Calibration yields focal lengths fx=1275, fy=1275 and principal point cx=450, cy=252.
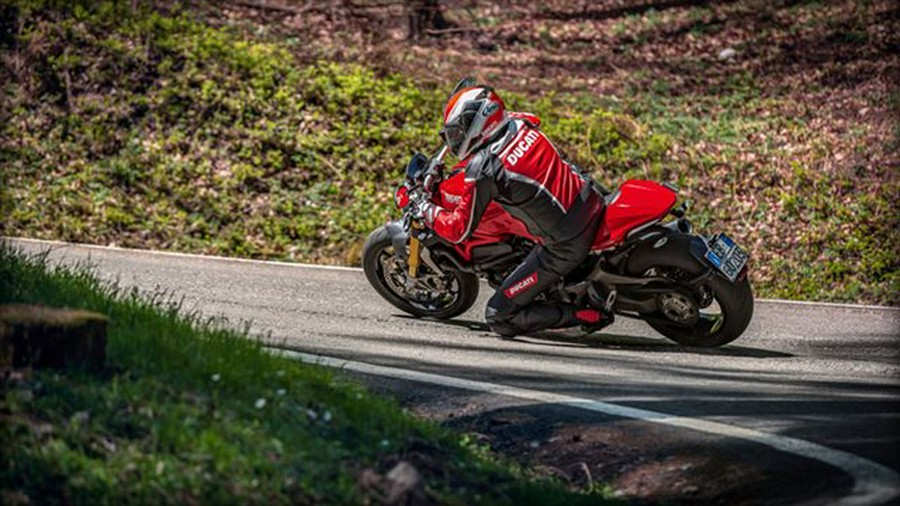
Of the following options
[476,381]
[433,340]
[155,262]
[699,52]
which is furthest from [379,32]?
[476,381]

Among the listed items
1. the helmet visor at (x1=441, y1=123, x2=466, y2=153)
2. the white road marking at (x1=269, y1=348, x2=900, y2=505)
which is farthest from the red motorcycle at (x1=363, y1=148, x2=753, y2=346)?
the white road marking at (x1=269, y1=348, x2=900, y2=505)

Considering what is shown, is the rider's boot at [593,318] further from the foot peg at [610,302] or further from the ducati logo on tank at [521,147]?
the ducati logo on tank at [521,147]

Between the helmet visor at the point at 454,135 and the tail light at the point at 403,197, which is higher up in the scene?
the helmet visor at the point at 454,135

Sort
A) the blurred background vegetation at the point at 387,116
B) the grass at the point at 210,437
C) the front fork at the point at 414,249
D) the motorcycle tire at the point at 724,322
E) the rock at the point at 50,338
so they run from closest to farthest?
the grass at the point at 210,437 → the rock at the point at 50,338 → the motorcycle tire at the point at 724,322 → the front fork at the point at 414,249 → the blurred background vegetation at the point at 387,116

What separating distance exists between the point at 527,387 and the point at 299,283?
15.0 ft

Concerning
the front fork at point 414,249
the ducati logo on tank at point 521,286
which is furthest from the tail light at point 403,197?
the ducati logo on tank at point 521,286

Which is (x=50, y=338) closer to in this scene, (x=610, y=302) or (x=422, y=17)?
(x=610, y=302)

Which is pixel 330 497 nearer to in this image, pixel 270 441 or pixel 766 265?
pixel 270 441

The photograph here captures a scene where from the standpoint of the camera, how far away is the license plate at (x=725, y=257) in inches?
355

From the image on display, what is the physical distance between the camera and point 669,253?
916 cm

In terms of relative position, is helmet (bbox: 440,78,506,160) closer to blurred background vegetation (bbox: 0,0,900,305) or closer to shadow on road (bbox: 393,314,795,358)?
shadow on road (bbox: 393,314,795,358)

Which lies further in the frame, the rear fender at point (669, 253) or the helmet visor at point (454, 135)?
the helmet visor at point (454, 135)

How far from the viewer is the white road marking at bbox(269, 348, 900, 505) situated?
5688 mm

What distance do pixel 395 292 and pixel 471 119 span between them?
194cm
